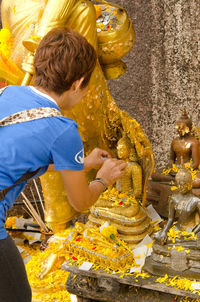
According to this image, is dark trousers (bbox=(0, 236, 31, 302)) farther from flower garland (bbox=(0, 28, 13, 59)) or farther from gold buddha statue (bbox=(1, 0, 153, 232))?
flower garland (bbox=(0, 28, 13, 59))

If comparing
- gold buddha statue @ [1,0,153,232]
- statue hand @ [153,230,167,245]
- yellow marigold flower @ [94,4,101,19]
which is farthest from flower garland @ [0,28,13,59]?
statue hand @ [153,230,167,245]

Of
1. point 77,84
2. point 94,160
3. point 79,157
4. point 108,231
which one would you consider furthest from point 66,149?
point 108,231

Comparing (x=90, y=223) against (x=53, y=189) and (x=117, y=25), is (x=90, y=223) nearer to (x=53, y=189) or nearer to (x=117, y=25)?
(x=53, y=189)

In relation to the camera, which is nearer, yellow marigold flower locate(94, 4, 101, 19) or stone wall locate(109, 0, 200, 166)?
yellow marigold flower locate(94, 4, 101, 19)

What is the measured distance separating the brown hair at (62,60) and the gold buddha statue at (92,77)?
3.01ft

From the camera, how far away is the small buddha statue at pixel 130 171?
6.47 ft

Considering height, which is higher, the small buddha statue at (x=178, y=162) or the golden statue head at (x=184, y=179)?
the golden statue head at (x=184, y=179)

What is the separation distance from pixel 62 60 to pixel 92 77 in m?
1.07

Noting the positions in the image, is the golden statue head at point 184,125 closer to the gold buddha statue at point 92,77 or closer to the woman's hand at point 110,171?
the gold buddha statue at point 92,77

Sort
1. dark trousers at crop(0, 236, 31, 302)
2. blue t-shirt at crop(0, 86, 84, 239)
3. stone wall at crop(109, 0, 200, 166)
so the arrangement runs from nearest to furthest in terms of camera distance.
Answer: blue t-shirt at crop(0, 86, 84, 239)
dark trousers at crop(0, 236, 31, 302)
stone wall at crop(109, 0, 200, 166)

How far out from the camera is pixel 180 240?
5.22 ft

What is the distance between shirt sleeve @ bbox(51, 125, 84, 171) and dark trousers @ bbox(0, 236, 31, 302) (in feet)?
0.95

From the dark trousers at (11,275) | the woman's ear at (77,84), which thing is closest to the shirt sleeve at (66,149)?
the woman's ear at (77,84)

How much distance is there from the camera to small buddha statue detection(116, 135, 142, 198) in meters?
1.97
